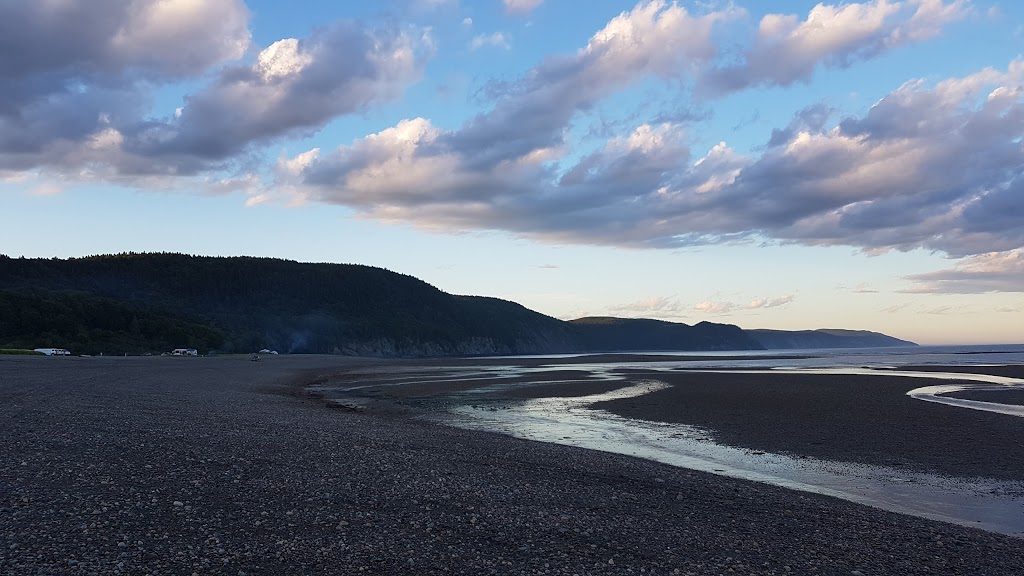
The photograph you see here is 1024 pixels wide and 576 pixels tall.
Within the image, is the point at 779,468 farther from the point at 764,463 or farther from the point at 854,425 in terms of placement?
the point at 854,425

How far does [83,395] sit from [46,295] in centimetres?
10988

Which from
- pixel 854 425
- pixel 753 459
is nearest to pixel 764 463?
pixel 753 459

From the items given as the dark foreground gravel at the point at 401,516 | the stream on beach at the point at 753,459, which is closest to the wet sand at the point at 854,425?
the stream on beach at the point at 753,459

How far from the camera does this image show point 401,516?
11.0 meters

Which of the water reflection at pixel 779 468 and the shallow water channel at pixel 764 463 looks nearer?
the water reflection at pixel 779 468

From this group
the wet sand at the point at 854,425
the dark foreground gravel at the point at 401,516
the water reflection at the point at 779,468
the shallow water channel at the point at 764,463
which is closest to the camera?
the dark foreground gravel at the point at 401,516

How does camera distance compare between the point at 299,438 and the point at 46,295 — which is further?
the point at 46,295

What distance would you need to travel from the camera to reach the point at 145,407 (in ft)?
82.9

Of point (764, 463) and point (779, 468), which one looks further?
point (764, 463)

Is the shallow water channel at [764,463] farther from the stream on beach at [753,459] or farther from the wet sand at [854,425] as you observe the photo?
the wet sand at [854,425]

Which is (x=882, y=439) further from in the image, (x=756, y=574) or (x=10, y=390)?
(x=10, y=390)

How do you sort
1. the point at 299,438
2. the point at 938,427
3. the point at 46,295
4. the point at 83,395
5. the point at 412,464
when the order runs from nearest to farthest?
the point at 412,464 → the point at 299,438 → the point at 938,427 → the point at 83,395 → the point at 46,295

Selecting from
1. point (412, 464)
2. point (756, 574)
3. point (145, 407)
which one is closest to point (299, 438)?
point (412, 464)

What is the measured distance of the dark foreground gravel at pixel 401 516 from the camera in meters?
8.82
